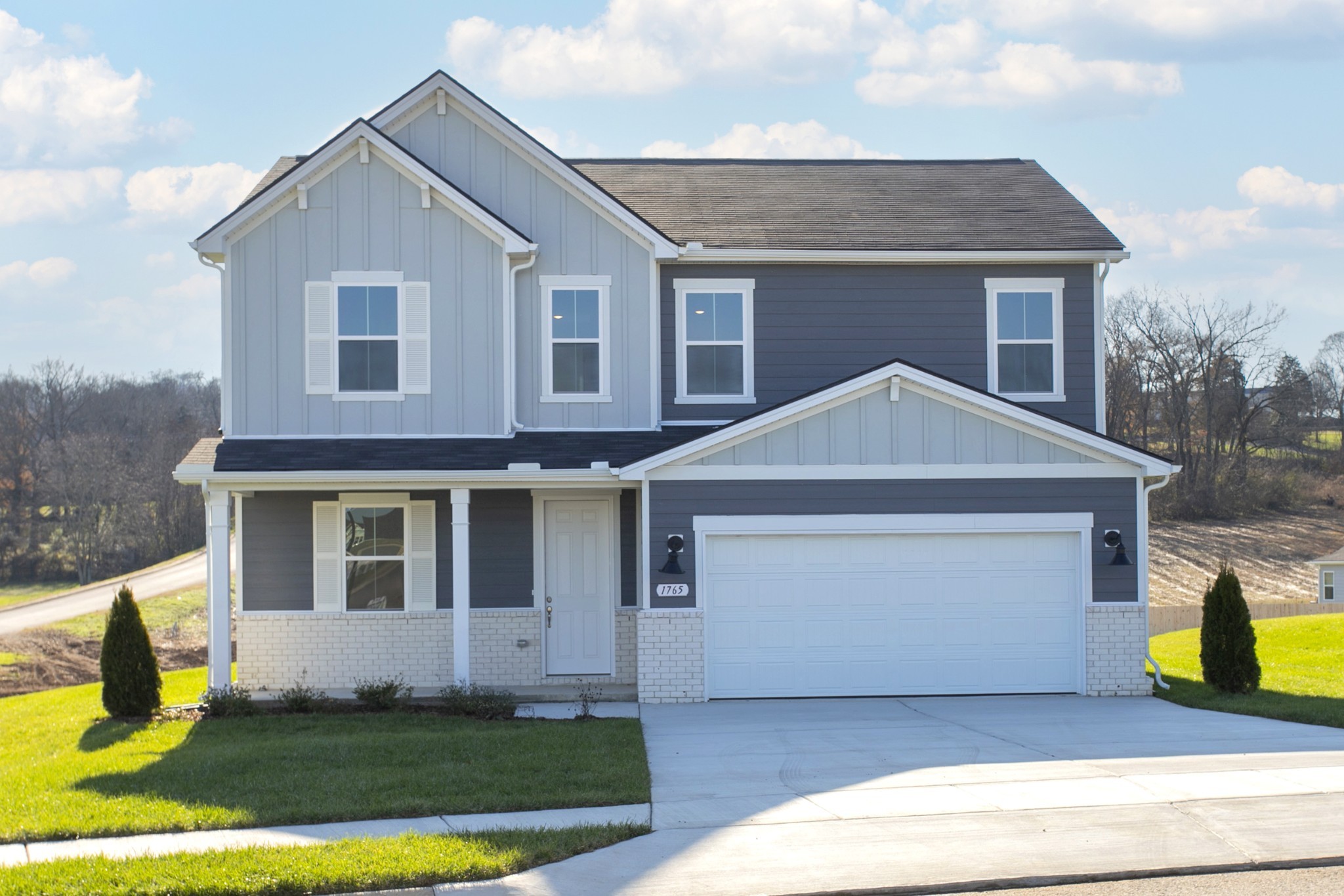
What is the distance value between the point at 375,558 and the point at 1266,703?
1090 centimetres

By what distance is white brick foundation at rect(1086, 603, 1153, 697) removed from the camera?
13734 millimetres

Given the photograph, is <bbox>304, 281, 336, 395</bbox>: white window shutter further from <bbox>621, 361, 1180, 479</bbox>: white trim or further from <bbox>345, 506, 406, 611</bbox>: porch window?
<bbox>621, 361, 1180, 479</bbox>: white trim

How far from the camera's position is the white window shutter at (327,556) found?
15.0 metres

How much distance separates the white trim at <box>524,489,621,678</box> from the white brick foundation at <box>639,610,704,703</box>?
5.34 ft

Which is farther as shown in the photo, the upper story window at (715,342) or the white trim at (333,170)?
the upper story window at (715,342)

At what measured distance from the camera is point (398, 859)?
23.2 ft

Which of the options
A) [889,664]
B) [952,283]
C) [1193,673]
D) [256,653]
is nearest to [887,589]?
[889,664]

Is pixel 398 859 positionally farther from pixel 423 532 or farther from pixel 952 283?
pixel 952 283

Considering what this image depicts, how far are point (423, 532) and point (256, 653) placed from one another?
2598mm

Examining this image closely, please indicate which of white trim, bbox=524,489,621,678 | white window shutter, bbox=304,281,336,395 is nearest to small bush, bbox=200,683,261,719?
white trim, bbox=524,489,621,678

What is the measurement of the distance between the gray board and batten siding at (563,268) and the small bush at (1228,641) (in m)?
7.46

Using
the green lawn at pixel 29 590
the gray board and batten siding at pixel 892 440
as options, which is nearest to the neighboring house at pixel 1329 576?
the gray board and batten siding at pixel 892 440

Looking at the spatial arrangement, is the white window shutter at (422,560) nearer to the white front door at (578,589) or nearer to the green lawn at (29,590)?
the white front door at (578,589)

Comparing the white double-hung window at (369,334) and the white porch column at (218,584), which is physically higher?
the white double-hung window at (369,334)
